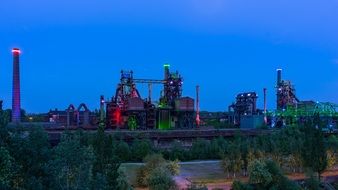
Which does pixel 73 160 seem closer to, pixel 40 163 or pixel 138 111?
pixel 40 163

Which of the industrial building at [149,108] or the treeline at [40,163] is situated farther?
the industrial building at [149,108]

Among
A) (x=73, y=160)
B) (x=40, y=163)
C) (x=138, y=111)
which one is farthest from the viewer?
(x=138, y=111)

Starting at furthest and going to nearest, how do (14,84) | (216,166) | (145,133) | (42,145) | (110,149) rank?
(14,84)
(145,133)
(216,166)
(110,149)
(42,145)

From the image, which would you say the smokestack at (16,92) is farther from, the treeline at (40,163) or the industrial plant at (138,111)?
the treeline at (40,163)

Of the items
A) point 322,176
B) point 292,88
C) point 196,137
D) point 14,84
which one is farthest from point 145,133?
point 292,88

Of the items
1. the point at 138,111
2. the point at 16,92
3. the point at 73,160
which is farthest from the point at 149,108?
the point at 73,160

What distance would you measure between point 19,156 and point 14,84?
7958cm

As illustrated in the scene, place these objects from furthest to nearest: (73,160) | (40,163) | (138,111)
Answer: (138,111)
(73,160)
(40,163)

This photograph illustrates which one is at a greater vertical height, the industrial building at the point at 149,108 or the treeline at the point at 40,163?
the industrial building at the point at 149,108

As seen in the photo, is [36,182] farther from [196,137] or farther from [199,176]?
[196,137]

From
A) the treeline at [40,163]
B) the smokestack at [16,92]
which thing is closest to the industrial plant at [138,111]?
the smokestack at [16,92]

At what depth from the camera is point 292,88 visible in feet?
472

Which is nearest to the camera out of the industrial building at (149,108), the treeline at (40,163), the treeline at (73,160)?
the treeline at (40,163)

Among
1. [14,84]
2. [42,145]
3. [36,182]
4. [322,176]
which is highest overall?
[14,84]
